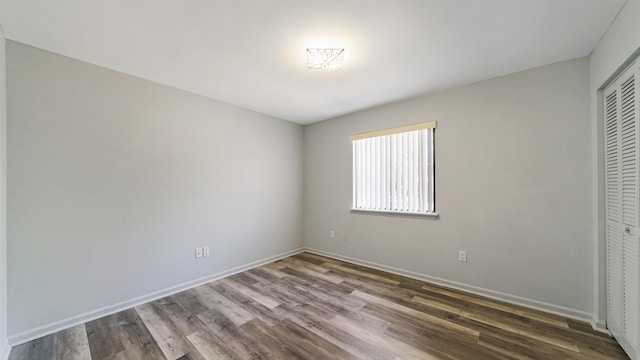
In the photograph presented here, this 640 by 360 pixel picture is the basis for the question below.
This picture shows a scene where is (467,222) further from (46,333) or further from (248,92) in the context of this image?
(46,333)

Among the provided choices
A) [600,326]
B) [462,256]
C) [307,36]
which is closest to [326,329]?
[462,256]

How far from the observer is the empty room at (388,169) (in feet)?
5.54

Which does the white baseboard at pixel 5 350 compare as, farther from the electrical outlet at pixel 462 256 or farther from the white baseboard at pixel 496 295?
the electrical outlet at pixel 462 256

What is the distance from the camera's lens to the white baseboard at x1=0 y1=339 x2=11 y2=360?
65.0 inches

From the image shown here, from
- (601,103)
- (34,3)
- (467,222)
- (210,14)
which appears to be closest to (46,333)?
(34,3)

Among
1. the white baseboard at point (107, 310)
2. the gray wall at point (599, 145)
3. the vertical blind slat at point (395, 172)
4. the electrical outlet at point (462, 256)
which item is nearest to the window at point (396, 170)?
the vertical blind slat at point (395, 172)

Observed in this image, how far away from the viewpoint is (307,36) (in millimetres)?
1838

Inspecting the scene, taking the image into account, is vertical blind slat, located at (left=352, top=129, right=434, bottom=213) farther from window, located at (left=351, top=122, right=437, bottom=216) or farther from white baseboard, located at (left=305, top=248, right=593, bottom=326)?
white baseboard, located at (left=305, top=248, right=593, bottom=326)

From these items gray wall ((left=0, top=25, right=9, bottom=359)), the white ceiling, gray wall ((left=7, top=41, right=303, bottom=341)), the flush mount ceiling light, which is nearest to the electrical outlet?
the white ceiling

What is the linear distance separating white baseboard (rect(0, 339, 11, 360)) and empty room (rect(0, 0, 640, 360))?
0.06 ft

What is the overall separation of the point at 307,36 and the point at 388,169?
215cm

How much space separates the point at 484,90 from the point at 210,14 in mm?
2774

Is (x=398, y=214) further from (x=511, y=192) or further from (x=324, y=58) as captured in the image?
(x=324, y=58)

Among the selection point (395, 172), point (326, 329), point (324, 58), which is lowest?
point (326, 329)
